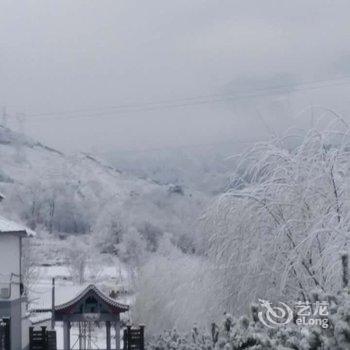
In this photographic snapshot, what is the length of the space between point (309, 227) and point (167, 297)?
18.0 meters

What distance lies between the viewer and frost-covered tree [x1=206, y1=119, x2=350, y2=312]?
13.0m

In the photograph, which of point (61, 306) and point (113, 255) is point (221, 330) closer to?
point (61, 306)

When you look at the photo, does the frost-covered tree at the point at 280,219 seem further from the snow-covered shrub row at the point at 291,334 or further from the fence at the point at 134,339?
the fence at the point at 134,339

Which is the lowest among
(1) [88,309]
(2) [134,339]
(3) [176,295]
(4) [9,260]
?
(2) [134,339]

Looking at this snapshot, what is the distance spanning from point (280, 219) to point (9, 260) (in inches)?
437

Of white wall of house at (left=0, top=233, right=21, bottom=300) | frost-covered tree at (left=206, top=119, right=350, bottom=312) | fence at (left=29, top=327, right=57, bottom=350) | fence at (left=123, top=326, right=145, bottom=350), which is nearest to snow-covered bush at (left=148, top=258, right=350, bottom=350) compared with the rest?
frost-covered tree at (left=206, top=119, right=350, bottom=312)

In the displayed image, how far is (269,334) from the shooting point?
7.23 metres

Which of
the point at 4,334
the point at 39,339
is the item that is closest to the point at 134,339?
the point at 39,339

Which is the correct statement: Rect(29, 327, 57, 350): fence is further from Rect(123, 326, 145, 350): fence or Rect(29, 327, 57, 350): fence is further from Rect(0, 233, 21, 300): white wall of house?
Rect(123, 326, 145, 350): fence

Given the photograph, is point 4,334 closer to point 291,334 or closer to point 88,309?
point 88,309

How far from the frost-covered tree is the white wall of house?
873 cm

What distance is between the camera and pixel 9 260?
73.9ft

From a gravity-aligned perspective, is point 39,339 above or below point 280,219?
below

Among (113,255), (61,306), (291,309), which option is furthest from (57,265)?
(291,309)
